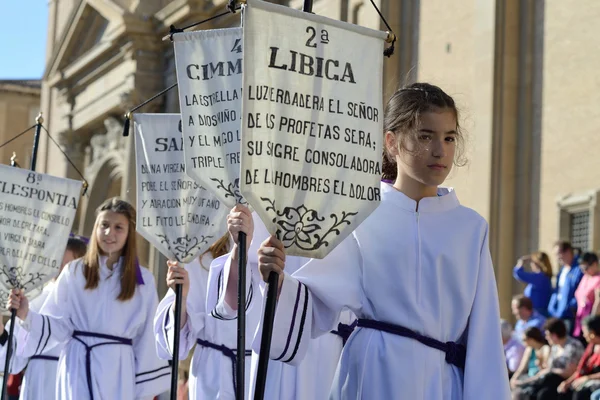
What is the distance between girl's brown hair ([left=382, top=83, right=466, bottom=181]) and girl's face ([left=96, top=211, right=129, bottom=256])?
11.8 feet

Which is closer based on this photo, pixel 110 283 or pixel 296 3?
pixel 110 283

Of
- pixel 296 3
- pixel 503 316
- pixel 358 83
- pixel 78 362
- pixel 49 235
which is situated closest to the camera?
pixel 358 83

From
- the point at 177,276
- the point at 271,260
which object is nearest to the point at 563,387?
the point at 177,276

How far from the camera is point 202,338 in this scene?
750 centimetres

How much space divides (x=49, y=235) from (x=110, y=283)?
751 mm

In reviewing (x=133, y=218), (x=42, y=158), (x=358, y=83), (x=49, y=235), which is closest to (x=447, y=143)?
(x=358, y=83)

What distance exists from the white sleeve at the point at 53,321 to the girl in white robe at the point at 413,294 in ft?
13.2

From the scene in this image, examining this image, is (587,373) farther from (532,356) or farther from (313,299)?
(313,299)

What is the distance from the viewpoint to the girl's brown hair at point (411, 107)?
4.87 metres

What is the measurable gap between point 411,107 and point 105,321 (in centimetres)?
409

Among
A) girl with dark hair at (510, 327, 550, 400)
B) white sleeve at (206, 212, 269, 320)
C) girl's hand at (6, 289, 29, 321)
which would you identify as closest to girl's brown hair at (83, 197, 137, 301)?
girl's hand at (6, 289, 29, 321)

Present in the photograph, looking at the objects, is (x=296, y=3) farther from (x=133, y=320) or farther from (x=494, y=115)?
(x=133, y=320)

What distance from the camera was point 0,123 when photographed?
47312 mm

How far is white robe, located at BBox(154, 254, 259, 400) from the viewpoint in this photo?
23.9 feet
